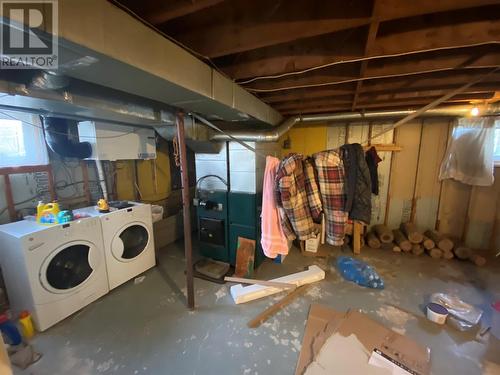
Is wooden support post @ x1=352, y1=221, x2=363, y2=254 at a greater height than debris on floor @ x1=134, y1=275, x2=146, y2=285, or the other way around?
wooden support post @ x1=352, y1=221, x2=363, y2=254

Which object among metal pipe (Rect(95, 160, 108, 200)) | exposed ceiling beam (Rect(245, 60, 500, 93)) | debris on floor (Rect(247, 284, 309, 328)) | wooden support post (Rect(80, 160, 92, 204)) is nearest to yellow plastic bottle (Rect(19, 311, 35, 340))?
wooden support post (Rect(80, 160, 92, 204))

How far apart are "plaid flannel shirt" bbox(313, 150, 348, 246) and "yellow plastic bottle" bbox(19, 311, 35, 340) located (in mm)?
2601

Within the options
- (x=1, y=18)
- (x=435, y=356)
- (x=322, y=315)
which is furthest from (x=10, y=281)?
(x=435, y=356)

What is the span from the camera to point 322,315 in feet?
6.56

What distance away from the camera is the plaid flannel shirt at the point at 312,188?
1.83 meters

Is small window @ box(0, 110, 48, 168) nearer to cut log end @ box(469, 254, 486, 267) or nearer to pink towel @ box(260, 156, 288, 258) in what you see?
pink towel @ box(260, 156, 288, 258)

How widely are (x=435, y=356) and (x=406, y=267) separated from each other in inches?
54.9

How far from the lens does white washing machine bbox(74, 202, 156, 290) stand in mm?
2314

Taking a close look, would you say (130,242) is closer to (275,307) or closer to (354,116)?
(275,307)

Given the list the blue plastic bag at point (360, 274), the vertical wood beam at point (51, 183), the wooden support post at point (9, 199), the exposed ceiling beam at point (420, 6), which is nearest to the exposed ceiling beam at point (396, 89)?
the exposed ceiling beam at point (420, 6)

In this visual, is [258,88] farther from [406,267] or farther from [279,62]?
[406,267]

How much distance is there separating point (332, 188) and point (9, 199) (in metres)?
3.02

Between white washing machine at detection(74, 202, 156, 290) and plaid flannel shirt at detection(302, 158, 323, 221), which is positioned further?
white washing machine at detection(74, 202, 156, 290)

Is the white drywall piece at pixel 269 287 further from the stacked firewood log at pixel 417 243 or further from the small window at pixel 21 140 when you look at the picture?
the small window at pixel 21 140
